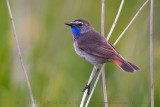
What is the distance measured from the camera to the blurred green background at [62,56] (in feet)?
13.1

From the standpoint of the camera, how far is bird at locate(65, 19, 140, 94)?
373 centimetres

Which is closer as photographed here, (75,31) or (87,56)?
(87,56)

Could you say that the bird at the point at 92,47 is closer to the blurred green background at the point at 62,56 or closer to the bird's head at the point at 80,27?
the bird's head at the point at 80,27

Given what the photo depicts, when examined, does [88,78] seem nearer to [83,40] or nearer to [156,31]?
[83,40]

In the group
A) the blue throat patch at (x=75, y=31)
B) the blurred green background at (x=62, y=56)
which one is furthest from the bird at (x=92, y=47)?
the blurred green background at (x=62, y=56)

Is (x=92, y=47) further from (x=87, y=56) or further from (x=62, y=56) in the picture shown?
(x=62, y=56)

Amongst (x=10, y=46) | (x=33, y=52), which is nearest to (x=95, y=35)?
(x=33, y=52)

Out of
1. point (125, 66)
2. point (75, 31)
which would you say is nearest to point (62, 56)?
point (75, 31)

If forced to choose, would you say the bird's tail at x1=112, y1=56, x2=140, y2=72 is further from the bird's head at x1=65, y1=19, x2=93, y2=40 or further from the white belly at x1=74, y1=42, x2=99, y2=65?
the bird's head at x1=65, y1=19, x2=93, y2=40

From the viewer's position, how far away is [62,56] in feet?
13.7

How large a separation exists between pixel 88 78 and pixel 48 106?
1.90 feet

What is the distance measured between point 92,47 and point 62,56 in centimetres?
44

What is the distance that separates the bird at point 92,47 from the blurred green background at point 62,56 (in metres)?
0.20

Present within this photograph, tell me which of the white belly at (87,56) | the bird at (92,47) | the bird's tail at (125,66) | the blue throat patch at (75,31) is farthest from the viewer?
the blue throat patch at (75,31)
